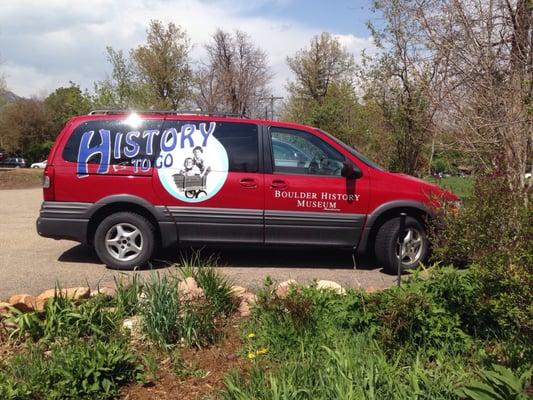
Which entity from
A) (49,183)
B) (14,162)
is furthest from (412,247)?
(14,162)

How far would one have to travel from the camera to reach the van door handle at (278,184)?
6.27 meters

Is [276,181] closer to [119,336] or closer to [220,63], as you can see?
[119,336]

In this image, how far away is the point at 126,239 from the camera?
636 centimetres

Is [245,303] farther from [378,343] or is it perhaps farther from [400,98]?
[400,98]

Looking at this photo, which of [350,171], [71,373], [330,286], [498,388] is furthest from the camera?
[350,171]

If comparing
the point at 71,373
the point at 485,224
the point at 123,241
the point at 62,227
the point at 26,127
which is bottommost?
the point at 71,373

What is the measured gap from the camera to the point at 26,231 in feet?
31.0

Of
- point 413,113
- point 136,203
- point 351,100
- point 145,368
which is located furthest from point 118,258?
point 351,100

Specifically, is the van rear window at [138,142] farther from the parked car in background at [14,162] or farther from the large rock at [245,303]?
the parked car in background at [14,162]

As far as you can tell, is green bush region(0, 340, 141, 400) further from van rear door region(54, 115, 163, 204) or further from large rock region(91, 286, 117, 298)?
van rear door region(54, 115, 163, 204)

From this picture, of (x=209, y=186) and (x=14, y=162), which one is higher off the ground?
(x=14, y=162)

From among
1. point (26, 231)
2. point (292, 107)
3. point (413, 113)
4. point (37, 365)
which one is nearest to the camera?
point (37, 365)

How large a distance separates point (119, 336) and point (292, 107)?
2941 cm

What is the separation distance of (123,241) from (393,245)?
3222 millimetres
